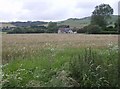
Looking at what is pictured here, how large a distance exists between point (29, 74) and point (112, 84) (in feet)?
7.56

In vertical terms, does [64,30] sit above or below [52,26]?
below

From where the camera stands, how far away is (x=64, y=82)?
7.13 metres

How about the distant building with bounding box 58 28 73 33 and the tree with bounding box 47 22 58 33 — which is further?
the distant building with bounding box 58 28 73 33

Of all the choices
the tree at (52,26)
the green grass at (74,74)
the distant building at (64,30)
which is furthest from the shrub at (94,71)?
the distant building at (64,30)

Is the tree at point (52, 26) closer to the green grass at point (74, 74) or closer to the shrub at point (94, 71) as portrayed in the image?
the green grass at point (74, 74)

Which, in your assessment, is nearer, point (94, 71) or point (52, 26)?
point (94, 71)

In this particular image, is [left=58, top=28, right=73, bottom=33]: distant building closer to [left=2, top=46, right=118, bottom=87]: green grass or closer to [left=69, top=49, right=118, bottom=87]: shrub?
[left=2, top=46, right=118, bottom=87]: green grass

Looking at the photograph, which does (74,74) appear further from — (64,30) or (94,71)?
(64,30)

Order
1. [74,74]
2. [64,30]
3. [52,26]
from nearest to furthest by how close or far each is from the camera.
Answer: [74,74] < [52,26] < [64,30]

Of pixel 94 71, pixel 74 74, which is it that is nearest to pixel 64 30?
pixel 74 74

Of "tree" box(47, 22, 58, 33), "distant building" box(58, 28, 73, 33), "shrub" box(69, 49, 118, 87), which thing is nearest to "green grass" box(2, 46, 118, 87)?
"shrub" box(69, 49, 118, 87)

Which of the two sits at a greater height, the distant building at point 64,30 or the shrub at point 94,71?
the shrub at point 94,71

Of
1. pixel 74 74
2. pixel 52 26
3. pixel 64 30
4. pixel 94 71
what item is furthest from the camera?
pixel 64 30

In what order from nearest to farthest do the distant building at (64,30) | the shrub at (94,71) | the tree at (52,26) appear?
the shrub at (94,71)
the tree at (52,26)
the distant building at (64,30)
